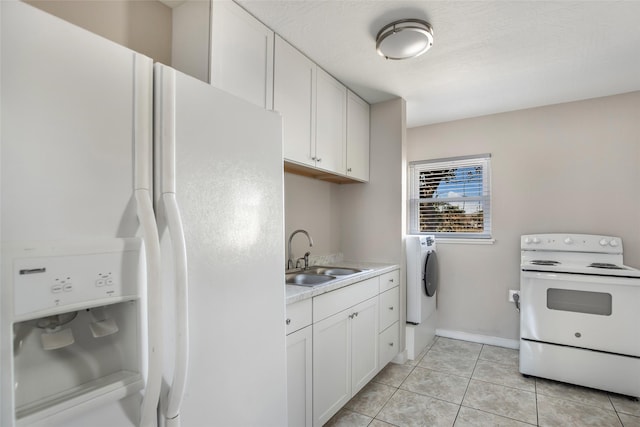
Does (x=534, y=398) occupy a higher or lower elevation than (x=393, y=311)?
lower

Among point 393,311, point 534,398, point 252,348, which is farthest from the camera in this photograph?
point 393,311

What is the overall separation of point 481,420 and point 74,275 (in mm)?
2404

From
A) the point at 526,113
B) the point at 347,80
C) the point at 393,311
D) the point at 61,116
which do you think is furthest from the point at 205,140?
the point at 526,113

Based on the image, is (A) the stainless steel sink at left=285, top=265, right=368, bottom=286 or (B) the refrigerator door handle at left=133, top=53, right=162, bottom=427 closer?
(B) the refrigerator door handle at left=133, top=53, right=162, bottom=427

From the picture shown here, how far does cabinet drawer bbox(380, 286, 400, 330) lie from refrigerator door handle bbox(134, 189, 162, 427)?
2.02 m

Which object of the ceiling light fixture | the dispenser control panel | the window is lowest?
the dispenser control panel

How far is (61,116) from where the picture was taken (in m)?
0.72

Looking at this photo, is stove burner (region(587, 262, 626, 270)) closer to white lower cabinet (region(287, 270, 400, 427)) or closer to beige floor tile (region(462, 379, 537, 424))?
beige floor tile (region(462, 379, 537, 424))

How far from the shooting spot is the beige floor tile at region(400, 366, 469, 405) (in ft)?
7.93

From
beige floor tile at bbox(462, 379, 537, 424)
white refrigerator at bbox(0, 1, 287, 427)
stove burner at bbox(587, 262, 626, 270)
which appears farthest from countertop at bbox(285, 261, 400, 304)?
stove burner at bbox(587, 262, 626, 270)

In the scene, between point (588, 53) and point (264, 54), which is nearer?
point (264, 54)

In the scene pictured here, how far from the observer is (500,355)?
3111 millimetres

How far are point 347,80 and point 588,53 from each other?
163cm

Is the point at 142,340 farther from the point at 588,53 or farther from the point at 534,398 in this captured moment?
the point at 588,53
